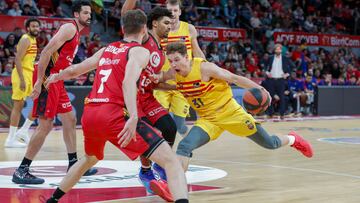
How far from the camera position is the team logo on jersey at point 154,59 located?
696 cm

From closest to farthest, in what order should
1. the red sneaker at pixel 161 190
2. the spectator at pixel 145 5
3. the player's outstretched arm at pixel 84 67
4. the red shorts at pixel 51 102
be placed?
the player's outstretched arm at pixel 84 67, the red sneaker at pixel 161 190, the red shorts at pixel 51 102, the spectator at pixel 145 5

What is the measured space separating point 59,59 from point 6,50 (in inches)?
358

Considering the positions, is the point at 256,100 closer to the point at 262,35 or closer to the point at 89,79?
the point at 89,79

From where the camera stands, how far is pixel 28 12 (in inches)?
724

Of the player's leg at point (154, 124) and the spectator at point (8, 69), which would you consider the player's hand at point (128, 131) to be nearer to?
the player's leg at point (154, 124)

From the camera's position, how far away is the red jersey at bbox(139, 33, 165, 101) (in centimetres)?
681

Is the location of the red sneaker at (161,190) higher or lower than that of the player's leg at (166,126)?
lower

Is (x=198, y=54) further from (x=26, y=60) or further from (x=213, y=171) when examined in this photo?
(x=26, y=60)

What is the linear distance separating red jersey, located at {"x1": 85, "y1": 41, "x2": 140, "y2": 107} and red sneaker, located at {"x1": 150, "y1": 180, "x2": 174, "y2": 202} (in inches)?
46.1

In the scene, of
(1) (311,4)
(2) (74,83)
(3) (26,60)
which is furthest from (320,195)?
(1) (311,4)

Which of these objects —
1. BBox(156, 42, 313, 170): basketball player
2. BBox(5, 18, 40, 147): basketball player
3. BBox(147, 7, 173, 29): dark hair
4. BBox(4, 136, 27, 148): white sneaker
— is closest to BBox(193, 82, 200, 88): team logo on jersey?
BBox(156, 42, 313, 170): basketball player

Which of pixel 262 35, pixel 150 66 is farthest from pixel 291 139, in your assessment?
pixel 262 35

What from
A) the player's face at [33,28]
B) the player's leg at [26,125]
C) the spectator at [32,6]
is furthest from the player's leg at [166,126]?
the spectator at [32,6]

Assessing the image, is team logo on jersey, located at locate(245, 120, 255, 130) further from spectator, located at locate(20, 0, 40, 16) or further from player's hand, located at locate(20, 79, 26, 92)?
spectator, located at locate(20, 0, 40, 16)
